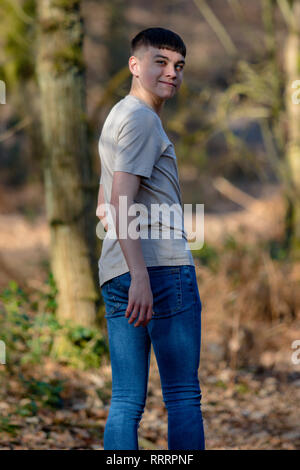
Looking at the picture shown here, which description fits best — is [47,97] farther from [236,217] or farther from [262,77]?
[236,217]

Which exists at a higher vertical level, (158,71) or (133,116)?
(158,71)

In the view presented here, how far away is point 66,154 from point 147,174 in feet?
8.38

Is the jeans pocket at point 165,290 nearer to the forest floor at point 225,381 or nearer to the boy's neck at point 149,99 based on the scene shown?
the boy's neck at point 149,99

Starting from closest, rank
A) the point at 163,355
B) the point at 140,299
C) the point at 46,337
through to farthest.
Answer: the point at 140,299 → the point at 163,355 → the point at 46,337

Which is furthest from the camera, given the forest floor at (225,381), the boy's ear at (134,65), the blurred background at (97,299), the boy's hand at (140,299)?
the blurred background at (97,299)

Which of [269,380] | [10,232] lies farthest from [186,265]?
[10,232]

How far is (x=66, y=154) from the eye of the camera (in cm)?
460

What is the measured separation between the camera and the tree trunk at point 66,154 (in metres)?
4.57

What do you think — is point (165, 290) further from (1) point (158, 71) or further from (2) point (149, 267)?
(1) point (158, 71)

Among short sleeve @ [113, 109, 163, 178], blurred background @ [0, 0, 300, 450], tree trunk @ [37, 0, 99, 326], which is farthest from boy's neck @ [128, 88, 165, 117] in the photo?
tree trunk @ [37, 0, 99, 326]

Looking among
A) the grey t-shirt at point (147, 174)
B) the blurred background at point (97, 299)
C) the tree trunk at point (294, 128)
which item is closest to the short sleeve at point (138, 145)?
the grey t-shirt at point (147, 174)

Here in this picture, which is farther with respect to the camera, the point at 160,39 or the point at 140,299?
the point at 160,39

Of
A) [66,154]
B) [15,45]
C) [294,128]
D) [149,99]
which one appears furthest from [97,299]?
[15,45]
